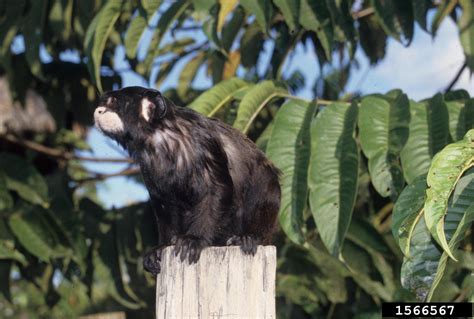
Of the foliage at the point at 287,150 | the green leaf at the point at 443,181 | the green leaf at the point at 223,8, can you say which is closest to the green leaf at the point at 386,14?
the foliage at the point at 287,150

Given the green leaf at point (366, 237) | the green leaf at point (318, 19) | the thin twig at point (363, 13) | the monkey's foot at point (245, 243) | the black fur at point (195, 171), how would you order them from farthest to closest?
the thin twig at point (363, 13)
the green leaf at point (366, 237)
the green leaf at point (318, 19)
the black fur at point (195, 171)
the monkey's foot at point (245, 243)

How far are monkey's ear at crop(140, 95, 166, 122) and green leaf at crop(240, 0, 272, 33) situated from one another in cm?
77

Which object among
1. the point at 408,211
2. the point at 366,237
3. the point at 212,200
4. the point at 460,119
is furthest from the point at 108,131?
the point at 366,237

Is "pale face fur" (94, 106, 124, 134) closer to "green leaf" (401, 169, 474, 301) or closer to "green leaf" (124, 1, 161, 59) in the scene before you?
"green leaf" (124, 1, 161, 59)

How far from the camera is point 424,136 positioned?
14.7ft

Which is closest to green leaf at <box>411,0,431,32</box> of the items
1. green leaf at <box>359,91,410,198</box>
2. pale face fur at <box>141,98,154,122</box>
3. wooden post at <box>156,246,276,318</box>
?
green leaf at <box>359,91,410,198</box>

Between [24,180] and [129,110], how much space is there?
2214 mm

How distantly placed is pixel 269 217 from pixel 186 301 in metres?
1.42

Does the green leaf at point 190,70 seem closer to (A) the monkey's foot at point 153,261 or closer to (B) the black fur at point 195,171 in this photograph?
(B) the black fur at point 195,171

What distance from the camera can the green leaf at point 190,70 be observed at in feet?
23.3

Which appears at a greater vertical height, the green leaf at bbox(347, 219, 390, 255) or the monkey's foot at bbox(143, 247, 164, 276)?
the monkey's foot at bbox(143, 247, 164, 276)

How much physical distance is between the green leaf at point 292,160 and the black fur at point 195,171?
0.28 feet

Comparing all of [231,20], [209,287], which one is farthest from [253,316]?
[231,20]

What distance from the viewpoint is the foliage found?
439cm
